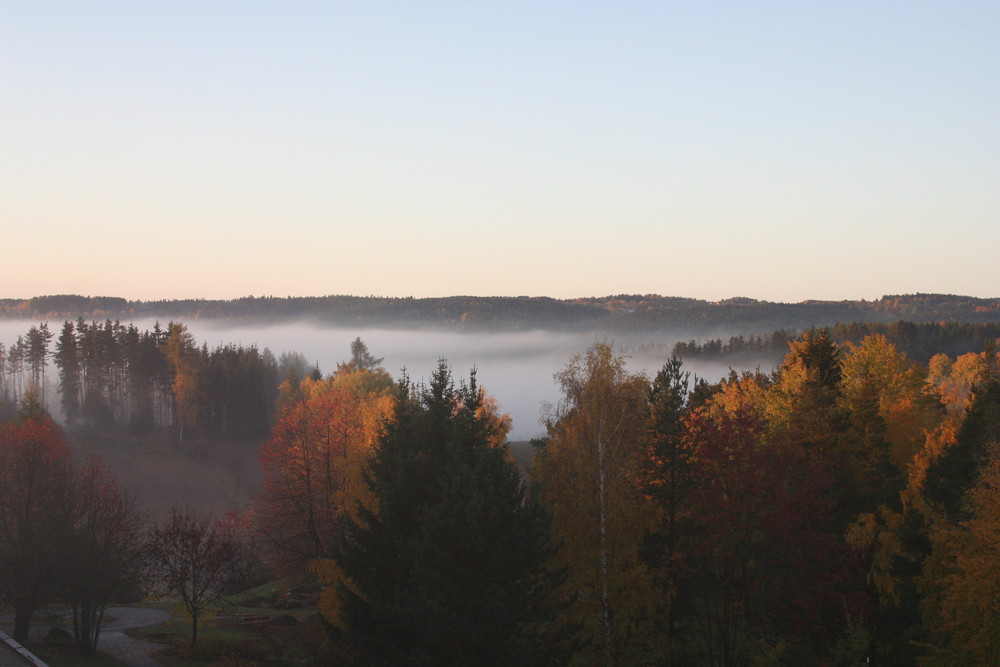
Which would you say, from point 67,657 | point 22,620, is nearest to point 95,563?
point 67,657

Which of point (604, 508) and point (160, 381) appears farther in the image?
point (160, 381)

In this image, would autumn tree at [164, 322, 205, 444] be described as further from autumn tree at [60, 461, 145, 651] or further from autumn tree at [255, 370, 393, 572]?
autumn tree at [60, 461, 145, 651]

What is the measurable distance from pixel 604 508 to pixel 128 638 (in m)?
23.5

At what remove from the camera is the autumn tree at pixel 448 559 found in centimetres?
2544

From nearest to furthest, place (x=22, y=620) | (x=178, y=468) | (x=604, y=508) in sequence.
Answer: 1. (x=604, y=508)
2. (x=22, y=620)
3. (x=178, y=468)

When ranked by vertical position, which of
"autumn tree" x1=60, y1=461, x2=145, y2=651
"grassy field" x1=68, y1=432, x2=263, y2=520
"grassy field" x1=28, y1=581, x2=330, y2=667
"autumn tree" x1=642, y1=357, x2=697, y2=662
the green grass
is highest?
"autumn tree" x1=642, y1=357, x2=697, y2=662

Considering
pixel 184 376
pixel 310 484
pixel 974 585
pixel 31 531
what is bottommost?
pixel 310 484

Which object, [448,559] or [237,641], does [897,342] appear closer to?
[237,641]

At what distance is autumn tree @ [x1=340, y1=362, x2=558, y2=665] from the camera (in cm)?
2544

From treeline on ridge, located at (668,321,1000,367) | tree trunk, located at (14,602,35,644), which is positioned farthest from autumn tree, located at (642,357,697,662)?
treeline on ridge, located at (668,321,1000,367)

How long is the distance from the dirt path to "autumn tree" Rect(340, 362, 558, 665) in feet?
32.7

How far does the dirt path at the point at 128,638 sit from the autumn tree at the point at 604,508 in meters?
16.9

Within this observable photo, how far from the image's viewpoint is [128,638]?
130ft

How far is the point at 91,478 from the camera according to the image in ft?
122
